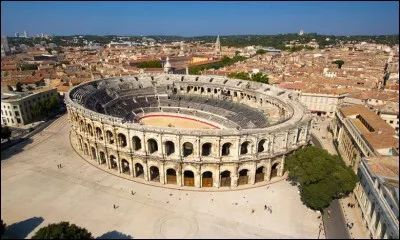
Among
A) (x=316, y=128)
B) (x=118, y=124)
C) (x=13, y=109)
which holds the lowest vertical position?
(x=316, y=128)

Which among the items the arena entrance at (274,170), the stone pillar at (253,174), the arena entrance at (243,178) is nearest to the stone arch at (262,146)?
the stone pillar at (253,174)

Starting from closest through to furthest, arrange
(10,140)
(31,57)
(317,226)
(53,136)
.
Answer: (317,226), (10,140), (53,136), (31,57)

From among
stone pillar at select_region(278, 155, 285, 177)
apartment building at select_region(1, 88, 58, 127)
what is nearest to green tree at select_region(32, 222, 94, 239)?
stone pillar at select_region(278, 155, 285, 177)

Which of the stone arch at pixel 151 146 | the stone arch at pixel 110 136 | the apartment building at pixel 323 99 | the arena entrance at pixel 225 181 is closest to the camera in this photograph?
the stone arch at pixel 151 146

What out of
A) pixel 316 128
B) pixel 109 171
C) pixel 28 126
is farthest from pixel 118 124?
pixel 316 128

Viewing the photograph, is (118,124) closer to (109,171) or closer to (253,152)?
(109,171)

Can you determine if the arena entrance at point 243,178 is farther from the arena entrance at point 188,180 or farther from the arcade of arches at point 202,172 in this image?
the arena entrance at point 188,180

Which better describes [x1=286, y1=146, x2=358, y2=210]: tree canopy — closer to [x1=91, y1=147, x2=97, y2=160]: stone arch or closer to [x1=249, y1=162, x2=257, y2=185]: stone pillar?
[x1=249, y1=162, x2=257, y2=185]: stone pillar

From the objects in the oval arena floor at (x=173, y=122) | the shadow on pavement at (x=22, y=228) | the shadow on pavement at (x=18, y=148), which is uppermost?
the oval arena floor at (x=173, y=122)
